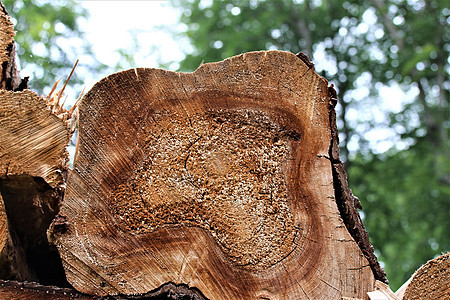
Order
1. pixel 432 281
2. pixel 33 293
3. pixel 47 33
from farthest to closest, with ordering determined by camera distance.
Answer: pixel 47 33, pixel 432 281, pixel 33 293

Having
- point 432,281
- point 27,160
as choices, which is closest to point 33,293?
point 27,160

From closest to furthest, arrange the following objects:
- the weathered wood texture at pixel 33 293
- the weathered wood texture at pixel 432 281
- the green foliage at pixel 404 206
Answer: the weathered wood texture at pixel 33 293 → the weathered wood texture at pixel 432 281 → the green foliage at pixel 404 206

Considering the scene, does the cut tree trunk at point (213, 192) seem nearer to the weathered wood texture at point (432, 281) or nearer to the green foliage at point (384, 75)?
the weathered wood texture at point (432, 281)

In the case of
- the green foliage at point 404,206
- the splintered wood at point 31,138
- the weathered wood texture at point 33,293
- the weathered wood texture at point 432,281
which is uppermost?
the green foliage at point 404,206

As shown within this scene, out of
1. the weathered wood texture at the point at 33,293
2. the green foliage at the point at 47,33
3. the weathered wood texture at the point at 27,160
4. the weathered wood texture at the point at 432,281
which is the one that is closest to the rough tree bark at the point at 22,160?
the weathered wood texture at the point at 27,160

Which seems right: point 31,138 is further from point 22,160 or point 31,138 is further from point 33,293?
point 33,293

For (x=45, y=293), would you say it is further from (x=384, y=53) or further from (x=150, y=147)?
(x=384, y=53)
